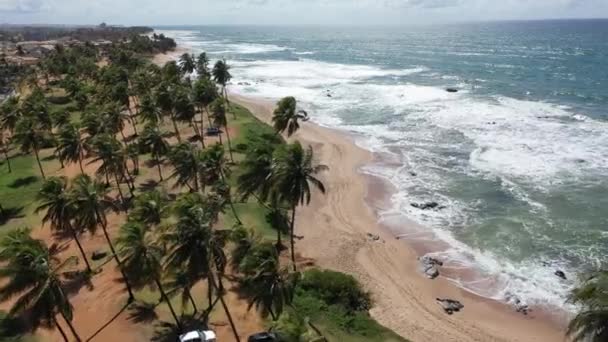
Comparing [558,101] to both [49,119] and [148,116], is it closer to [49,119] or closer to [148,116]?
[148,116]

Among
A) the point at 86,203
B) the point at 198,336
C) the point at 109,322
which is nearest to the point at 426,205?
the point at 198,336

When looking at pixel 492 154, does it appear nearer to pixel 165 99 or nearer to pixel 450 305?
pixel 450 305

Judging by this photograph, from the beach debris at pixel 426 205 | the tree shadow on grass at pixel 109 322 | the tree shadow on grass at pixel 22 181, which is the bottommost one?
the tree shadow on grass at pixel 109 322

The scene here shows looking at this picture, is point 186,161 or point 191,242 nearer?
point 191,242

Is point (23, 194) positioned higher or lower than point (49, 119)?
lower

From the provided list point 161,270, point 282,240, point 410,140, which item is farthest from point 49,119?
point 410,140

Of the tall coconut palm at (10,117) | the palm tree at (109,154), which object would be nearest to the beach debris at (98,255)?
the palm tree at (109,154)

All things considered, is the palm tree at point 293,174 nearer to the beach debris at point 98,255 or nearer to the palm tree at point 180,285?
the palm tree at point 180,285
